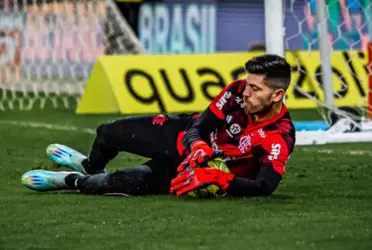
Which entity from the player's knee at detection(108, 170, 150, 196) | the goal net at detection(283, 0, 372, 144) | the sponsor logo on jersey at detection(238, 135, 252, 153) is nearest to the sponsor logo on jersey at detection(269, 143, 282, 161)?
the sponsor logo on jersey at detection(238, 135, 252, 153)

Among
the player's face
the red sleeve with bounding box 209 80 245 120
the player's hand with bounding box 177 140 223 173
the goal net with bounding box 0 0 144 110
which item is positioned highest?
the player's face

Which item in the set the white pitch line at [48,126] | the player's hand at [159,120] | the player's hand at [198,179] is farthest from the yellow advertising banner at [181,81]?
the player's hand at [198,179]

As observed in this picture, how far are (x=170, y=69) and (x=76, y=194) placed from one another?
A: 227 inches

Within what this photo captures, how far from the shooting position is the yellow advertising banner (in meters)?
11.4

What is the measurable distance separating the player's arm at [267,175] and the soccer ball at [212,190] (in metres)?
0.08

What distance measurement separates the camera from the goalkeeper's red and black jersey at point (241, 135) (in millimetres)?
5684

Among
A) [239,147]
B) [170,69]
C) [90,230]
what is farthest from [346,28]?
[90,230]

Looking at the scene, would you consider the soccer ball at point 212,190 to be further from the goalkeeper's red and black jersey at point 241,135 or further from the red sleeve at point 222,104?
the red sleeve at point 222,104

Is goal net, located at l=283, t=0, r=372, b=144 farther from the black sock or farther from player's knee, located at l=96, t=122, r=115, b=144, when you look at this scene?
the black sock

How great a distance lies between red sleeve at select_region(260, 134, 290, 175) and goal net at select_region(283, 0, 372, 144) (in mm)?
3113

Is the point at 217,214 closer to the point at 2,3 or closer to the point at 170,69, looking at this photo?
the point at 170,69

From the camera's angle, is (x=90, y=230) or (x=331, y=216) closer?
(x=90, y=230)

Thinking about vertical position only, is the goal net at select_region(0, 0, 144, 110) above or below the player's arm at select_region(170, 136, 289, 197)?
below

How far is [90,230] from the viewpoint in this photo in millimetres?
4887
